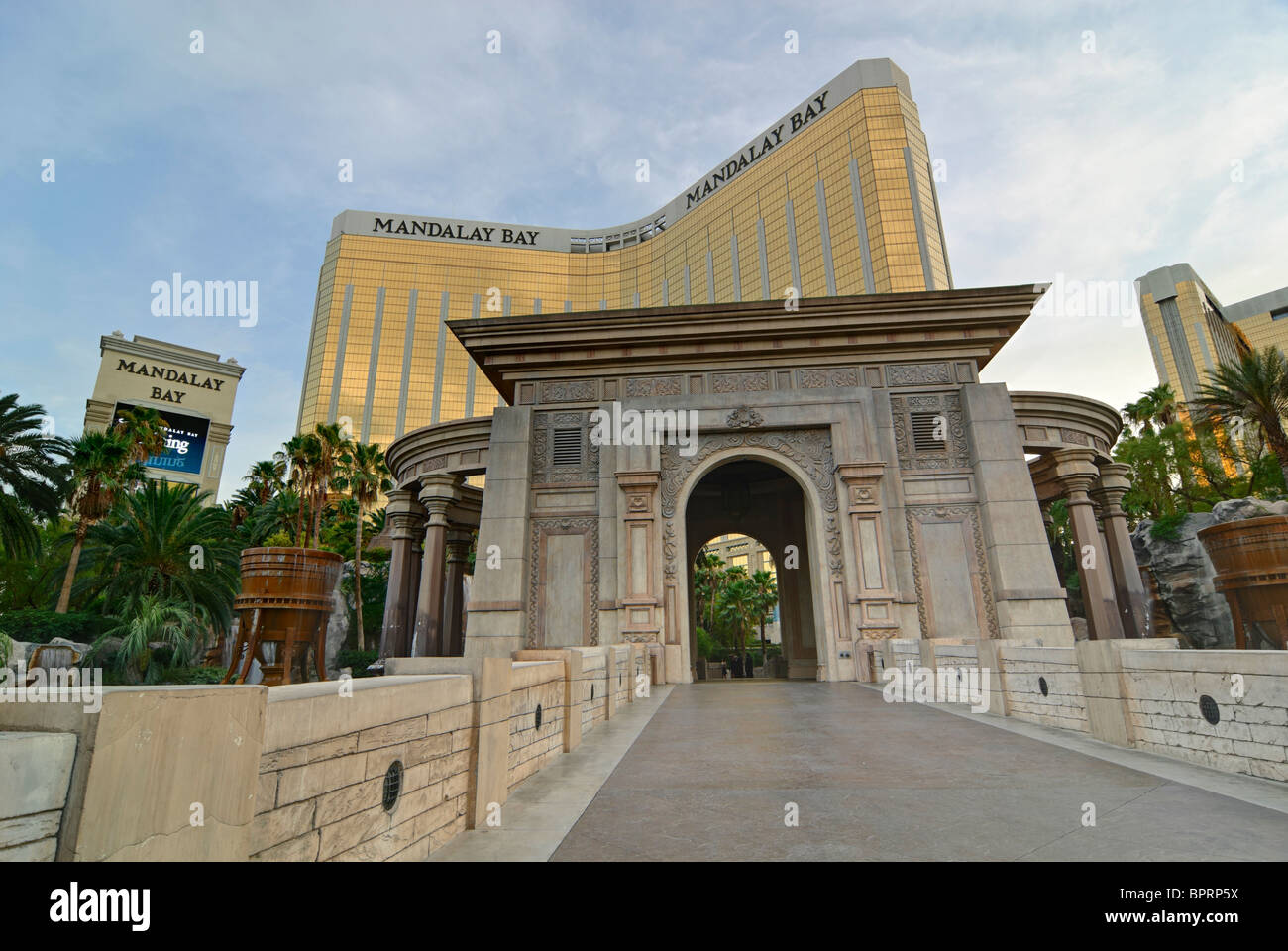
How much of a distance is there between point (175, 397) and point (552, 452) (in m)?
82.8

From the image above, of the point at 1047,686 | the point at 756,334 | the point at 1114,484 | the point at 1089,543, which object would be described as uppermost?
the point at 756,334

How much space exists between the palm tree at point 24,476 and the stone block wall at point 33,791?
28887mm

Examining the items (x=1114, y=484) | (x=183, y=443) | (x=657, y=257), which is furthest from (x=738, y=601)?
(x=183, y=443)

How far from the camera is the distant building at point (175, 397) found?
7425 centimetres

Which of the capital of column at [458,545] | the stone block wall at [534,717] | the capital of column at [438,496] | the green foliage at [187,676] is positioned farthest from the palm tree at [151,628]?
the stone block wall at [534,717]

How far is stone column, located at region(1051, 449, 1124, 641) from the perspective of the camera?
59.1 feet

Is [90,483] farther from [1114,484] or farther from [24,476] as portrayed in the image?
[1114,484]

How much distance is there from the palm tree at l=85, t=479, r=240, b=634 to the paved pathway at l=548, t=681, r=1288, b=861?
25298 mm

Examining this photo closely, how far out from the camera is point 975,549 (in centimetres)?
1595

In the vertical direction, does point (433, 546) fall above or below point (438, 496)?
below

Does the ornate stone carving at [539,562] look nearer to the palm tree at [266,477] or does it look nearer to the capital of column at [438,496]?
the capital of column at [438,496]

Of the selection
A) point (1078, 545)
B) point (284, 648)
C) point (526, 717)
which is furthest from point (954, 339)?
point (284, 648)

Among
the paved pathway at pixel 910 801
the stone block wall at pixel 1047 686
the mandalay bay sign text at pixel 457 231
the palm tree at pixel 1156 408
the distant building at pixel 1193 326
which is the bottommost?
the paved pathway at pixel 910 801
